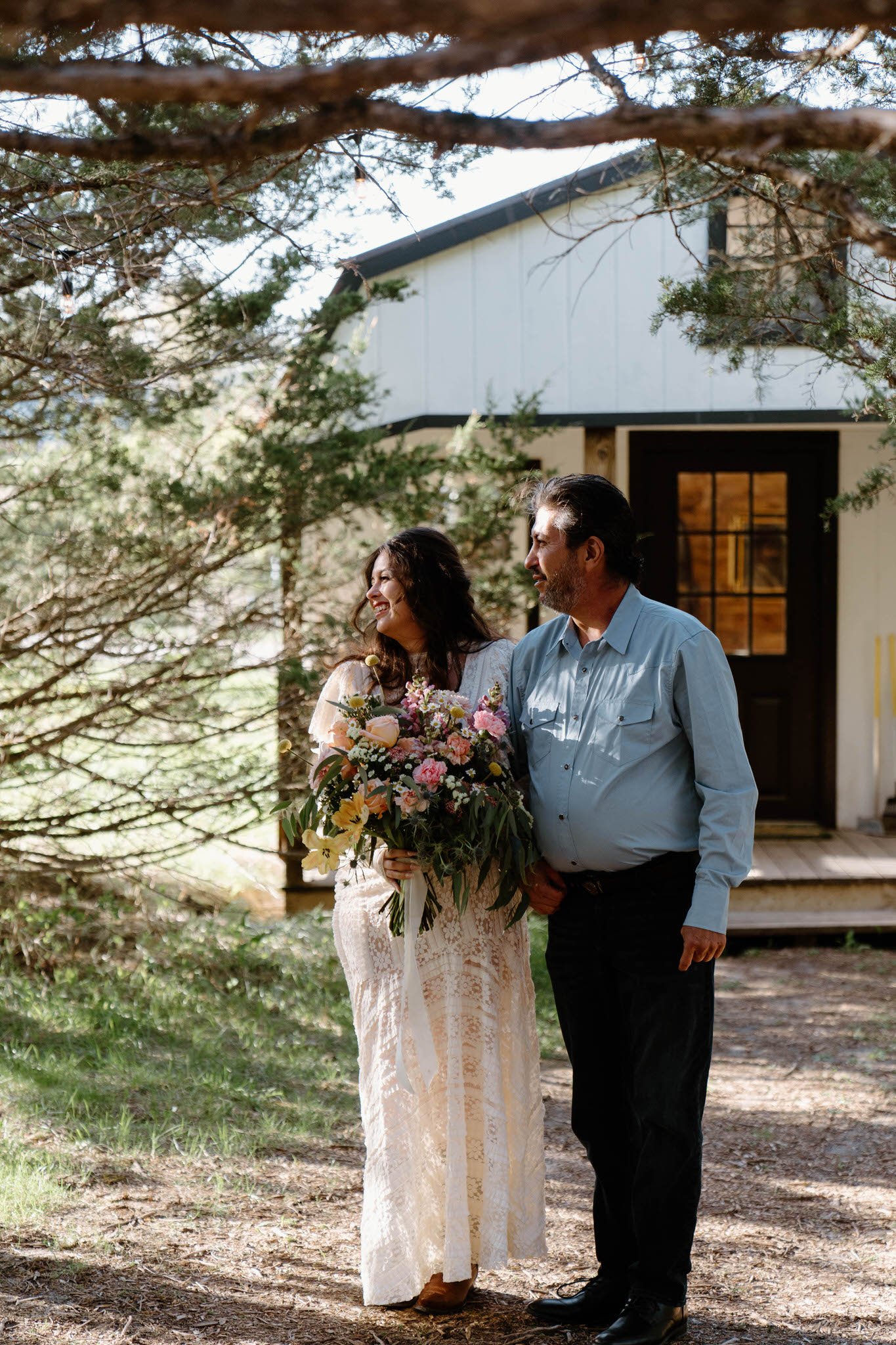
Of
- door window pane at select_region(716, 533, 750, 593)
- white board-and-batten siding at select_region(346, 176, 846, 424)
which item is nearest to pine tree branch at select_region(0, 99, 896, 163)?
white board-and-batten siding at select_region(346, 176, 846, 424)

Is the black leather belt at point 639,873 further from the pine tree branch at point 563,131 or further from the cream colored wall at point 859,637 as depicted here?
the cream colored wall at point 859,637

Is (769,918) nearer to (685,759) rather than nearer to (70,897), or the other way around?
(70,897)

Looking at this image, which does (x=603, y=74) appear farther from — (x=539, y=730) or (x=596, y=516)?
(x=539, y=730)

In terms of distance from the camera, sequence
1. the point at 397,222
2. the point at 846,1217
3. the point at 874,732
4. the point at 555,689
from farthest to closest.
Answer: the point at 874,732
the point at 397,222
the point at 846,1217
the point at 555,689

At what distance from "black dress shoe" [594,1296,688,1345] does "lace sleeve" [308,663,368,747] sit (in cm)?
161

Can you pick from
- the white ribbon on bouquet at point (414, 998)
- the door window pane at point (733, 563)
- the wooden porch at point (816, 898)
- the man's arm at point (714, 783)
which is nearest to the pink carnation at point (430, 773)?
the white ribbon on bouquet at point (414, 998)

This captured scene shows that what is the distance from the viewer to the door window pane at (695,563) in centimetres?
948

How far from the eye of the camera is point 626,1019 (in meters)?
3.15

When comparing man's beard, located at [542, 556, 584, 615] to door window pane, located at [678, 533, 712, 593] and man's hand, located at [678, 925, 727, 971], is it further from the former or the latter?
door window pane, located at [678, 533, 712, 593]

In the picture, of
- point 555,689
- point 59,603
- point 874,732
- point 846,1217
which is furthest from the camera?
point 874,732

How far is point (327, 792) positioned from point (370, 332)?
5367 mm

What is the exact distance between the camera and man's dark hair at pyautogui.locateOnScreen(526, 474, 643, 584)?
3207mm

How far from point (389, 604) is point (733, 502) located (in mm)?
6625

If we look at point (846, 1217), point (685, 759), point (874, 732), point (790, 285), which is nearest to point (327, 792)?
point (685, 759)
